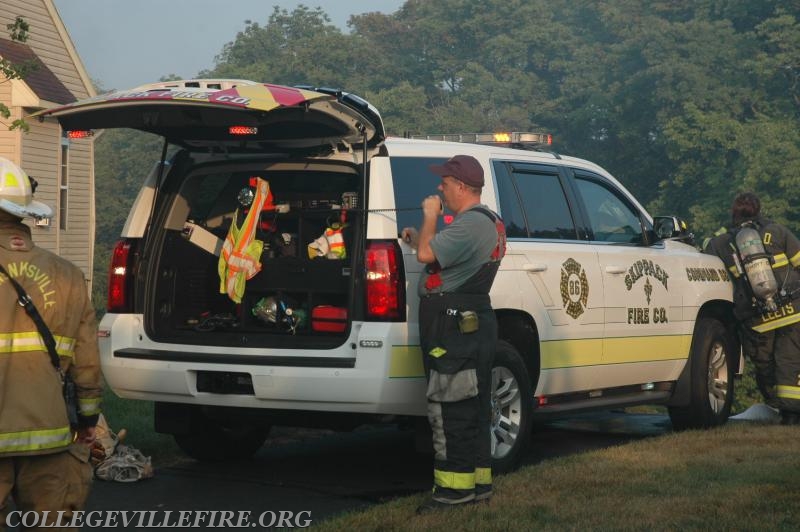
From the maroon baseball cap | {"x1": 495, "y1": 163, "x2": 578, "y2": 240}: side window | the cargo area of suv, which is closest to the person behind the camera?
the maroon baseball cap

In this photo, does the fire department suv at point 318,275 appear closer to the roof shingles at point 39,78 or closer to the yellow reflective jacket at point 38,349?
the yellow reflective jacket at point 38,349

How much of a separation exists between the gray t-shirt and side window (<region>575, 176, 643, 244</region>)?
7.45 ft

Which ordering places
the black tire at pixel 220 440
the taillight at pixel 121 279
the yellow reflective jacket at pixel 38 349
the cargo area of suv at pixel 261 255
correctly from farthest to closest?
the black tire at pixel 220 440, the taillight at pixel 121 279, the cargo area of suv at pixel 261 255, the yellow reflective jacket at pixel 38 349

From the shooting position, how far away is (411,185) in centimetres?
755

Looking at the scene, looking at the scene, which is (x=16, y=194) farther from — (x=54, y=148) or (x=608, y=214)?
(x=54, y=148)

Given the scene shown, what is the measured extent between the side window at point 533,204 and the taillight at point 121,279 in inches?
88.0

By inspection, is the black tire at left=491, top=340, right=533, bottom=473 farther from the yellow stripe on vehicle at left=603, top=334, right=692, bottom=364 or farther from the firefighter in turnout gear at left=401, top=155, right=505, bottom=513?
the yellow stripe on vehicle at left=603, top=334, right=692, bottom=364

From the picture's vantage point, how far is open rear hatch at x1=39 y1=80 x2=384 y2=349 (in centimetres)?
714

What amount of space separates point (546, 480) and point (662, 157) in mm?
58125

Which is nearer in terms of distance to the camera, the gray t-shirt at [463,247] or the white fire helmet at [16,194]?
the white fire helmet at [16,194]

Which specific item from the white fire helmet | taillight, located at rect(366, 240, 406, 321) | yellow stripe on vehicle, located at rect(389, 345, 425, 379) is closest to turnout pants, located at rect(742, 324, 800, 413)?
yellow stripe on vehicle, located at rect(389, 345, 425, 379)

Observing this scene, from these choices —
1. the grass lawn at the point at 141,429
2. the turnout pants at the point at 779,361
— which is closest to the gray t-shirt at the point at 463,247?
the grass lawn at the point at 141,429

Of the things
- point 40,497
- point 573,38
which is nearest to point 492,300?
point 40,497

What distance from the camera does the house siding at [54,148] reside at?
25438 mm
